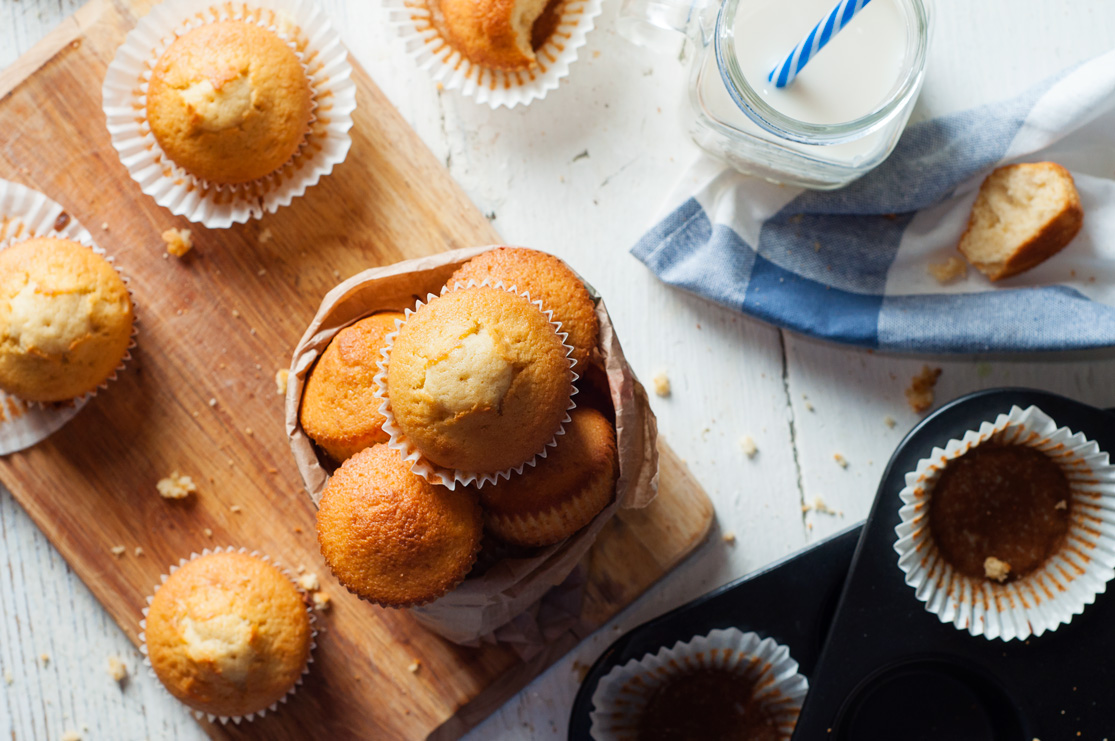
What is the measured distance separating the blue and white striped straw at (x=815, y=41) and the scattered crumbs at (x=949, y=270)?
58 centimetres

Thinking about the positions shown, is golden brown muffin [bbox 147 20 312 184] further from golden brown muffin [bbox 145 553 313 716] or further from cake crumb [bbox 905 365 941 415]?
cake crumb [bbox 905 365 941 415]

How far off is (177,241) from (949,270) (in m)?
1.69

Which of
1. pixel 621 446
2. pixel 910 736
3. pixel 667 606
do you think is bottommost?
pixel 910 736

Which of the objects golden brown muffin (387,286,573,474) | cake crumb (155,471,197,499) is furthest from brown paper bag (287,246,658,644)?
cake crumb (155,471,197,499)

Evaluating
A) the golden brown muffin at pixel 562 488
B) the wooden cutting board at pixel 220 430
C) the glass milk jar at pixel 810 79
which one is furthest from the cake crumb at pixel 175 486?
the glass milk jar at pixel 810 79

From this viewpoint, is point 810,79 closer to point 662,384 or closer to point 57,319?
point 662,384

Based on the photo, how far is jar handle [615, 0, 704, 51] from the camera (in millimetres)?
1720

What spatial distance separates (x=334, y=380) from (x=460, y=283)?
0.29 metres

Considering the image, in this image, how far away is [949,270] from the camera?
72.9 inches

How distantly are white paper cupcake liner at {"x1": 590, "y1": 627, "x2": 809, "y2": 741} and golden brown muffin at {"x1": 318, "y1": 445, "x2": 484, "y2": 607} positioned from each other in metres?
0.52

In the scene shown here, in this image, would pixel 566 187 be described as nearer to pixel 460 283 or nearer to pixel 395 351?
pixel 460 283

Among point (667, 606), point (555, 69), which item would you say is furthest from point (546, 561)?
point (555, 69)

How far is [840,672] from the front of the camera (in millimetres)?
1688

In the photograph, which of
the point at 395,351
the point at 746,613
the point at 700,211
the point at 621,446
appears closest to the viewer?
the point at 395,351
